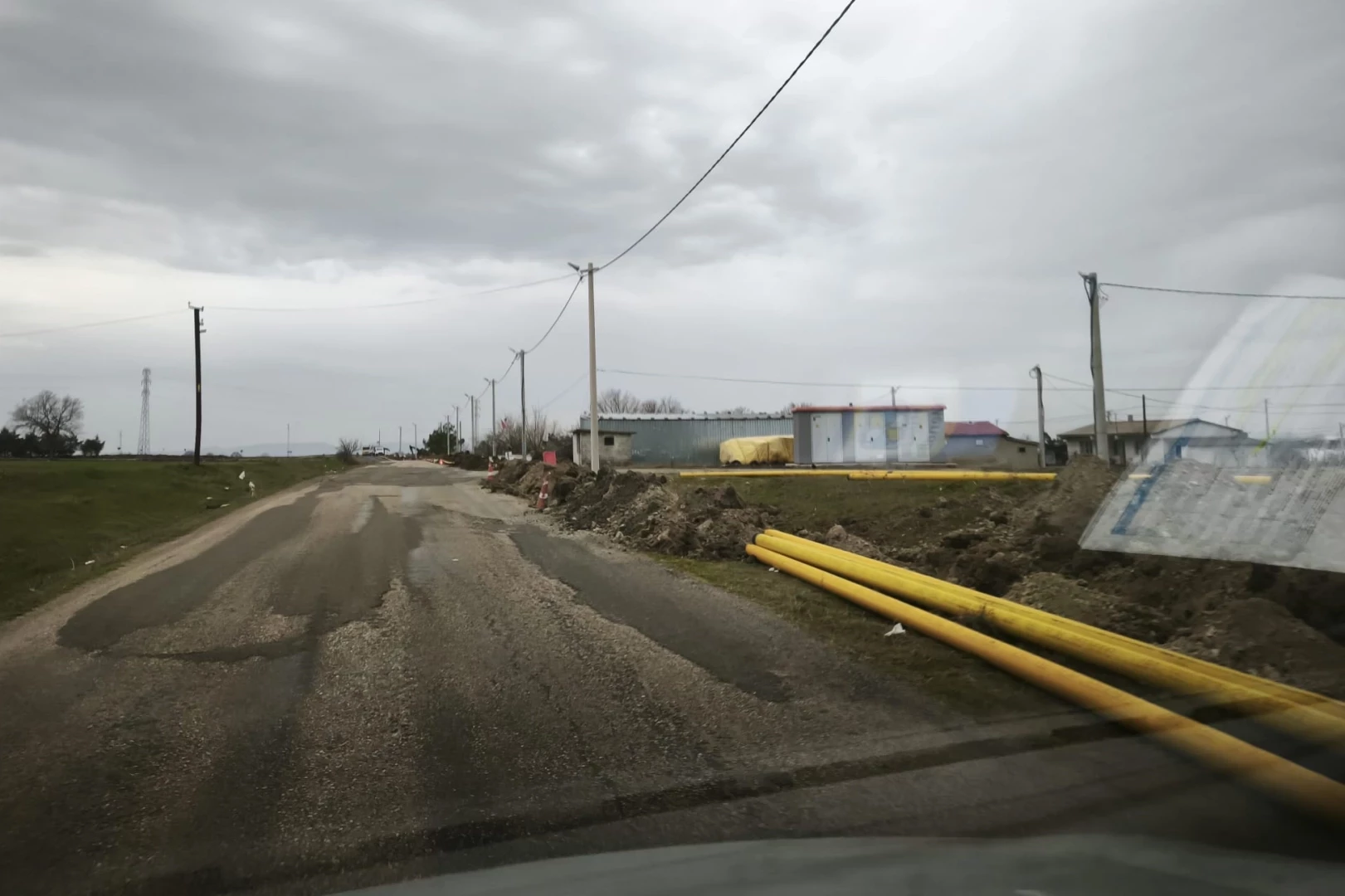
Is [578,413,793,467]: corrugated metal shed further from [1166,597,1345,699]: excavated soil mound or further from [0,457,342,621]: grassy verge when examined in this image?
[1166,597,1345,699]: excavated soil mound

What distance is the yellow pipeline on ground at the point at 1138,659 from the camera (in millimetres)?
4379

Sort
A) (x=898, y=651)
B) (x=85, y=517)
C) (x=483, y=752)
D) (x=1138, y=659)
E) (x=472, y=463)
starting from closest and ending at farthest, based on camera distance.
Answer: (x=483, y=752), (x=1138, y=659), (x=898, y=651), (x=85, y=517), (x=472, y=463)

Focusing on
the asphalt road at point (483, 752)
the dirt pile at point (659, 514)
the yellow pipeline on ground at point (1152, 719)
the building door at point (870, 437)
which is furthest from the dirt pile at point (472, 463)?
the yellow pipeline on ground at point (1152, 719)

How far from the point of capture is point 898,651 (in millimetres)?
6539

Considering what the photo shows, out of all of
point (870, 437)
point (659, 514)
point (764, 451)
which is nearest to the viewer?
point (659, 514)

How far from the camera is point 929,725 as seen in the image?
4.85m

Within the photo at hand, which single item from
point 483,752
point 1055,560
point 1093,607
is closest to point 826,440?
point 1055,560

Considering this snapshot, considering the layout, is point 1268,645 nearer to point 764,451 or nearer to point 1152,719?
point 1152,719

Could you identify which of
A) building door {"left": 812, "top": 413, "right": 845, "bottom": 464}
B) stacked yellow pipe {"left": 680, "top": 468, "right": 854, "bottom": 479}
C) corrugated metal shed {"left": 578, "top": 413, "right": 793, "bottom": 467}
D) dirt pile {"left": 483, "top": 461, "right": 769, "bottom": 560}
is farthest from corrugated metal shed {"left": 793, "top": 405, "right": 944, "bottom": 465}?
dirt pile {"left": 483, "top": 461, "right": 769, "bottom": 560}

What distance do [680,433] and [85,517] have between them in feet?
154

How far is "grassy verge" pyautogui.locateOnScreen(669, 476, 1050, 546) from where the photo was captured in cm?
1245

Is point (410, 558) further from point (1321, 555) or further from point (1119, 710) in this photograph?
point (1321, 555)

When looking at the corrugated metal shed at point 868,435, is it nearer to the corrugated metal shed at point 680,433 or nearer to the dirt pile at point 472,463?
the corrugated metal shed at point 680,433

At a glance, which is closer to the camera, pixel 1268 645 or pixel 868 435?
pixel 1268 645
